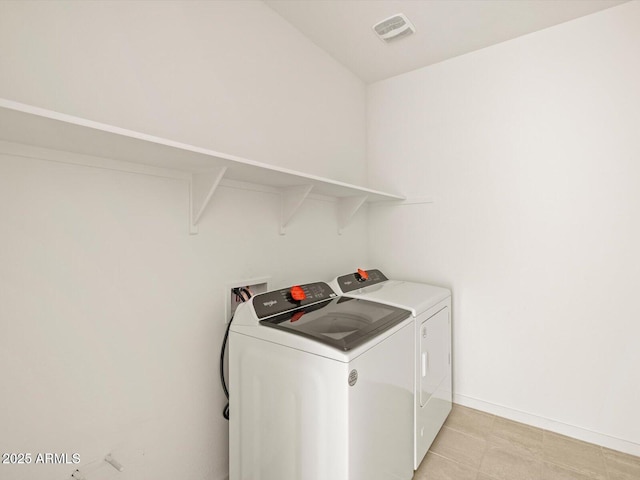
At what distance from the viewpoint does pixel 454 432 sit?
6.72 feet

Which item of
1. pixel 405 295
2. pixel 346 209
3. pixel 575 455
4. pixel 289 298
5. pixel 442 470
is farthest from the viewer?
pixel 346 209

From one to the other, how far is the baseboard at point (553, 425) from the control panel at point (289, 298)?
59.8 inches

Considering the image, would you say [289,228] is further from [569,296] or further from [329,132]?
[569,296]

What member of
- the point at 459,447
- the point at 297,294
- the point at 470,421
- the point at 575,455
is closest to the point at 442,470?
the point at 459,447

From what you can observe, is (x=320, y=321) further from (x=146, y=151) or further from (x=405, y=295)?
(x=146, y=151)

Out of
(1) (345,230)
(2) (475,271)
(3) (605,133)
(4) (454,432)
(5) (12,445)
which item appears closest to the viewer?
(5) (12,445)

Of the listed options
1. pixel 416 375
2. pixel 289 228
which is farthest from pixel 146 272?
pixel 416 375

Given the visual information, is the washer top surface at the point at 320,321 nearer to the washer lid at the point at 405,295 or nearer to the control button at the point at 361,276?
the washer lid at the point at 405,295

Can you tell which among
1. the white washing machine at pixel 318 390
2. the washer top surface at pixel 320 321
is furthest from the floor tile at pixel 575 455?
the washer top surface at pixel 320 321

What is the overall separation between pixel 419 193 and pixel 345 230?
721mm

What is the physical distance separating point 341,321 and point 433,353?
2.76 feet

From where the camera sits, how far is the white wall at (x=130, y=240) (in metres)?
1.00

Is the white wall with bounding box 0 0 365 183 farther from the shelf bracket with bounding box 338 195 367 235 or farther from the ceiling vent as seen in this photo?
the ceiling vent

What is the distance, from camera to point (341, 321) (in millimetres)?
1411
